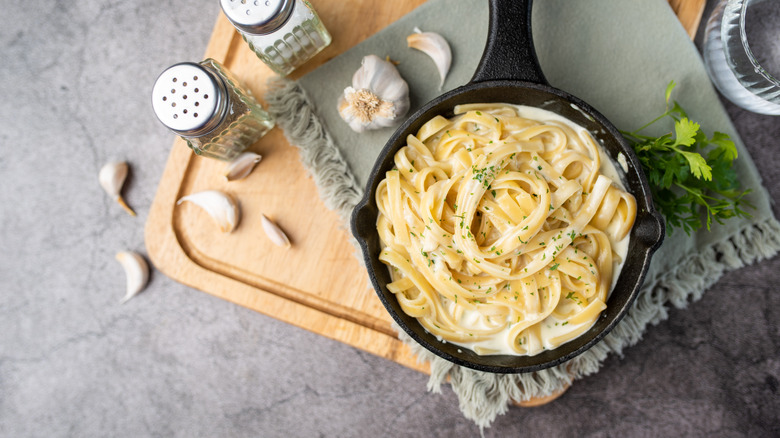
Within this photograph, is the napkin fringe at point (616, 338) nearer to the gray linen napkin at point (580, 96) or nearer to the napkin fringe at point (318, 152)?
the gray linen napkin at point (580, 96)

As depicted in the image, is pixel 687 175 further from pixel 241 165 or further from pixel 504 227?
pixel 241 165

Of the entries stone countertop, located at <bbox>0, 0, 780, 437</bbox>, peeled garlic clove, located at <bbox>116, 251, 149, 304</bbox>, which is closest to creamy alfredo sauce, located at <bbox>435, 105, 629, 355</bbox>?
stone countertop, located at <bbox>0, 0, 780, 437</bbox>

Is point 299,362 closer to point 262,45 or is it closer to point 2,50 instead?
point 262,45

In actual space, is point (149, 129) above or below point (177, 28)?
below

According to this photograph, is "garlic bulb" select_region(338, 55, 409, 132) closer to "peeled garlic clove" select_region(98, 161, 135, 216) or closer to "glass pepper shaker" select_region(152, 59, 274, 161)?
"glass pepper shaker" select_region(152, 59, 274, 161)

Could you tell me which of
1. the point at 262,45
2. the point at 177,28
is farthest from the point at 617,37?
the point at 177,28
